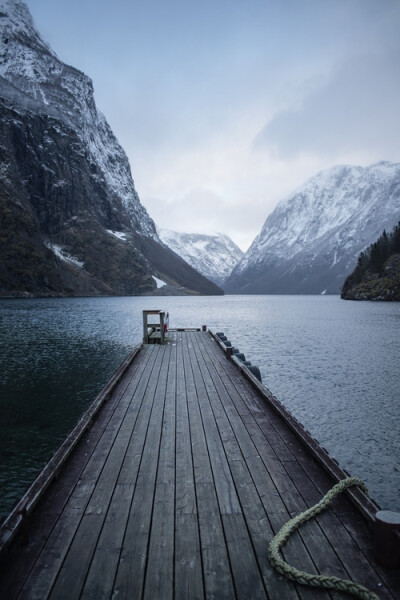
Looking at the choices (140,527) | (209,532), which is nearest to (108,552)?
(140,527)

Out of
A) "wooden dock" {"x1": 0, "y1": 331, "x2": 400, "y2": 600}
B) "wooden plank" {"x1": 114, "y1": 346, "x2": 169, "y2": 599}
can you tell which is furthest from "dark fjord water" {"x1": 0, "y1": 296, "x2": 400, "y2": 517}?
"wooden plank" {"x1": 114, "y1": 346, "x2": 169, "y2": 599}

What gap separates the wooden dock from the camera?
12.5ft

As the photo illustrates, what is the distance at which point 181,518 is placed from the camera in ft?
16.2

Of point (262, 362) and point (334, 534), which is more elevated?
point (334, 534)

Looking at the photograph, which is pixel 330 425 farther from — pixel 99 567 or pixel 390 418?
pixel 99 567

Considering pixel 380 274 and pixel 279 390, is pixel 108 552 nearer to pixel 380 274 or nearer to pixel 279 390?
pixel 279 390

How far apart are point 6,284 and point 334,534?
138m

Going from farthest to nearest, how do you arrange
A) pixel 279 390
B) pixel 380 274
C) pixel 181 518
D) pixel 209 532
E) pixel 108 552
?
pixel 380 274 → pixel 279 390 → pixel 181 518 → pixel 209 532 → pixel 108 552

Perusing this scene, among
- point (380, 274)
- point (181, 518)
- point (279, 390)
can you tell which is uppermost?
point (380, 274)

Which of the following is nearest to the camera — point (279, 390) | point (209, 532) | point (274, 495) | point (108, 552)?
point (108, 552)

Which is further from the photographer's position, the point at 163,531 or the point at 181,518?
the point at 181,518

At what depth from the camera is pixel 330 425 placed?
1404 cm

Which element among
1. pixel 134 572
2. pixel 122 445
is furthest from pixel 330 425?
pixel 134 572

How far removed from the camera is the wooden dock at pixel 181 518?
3795 millimetres
